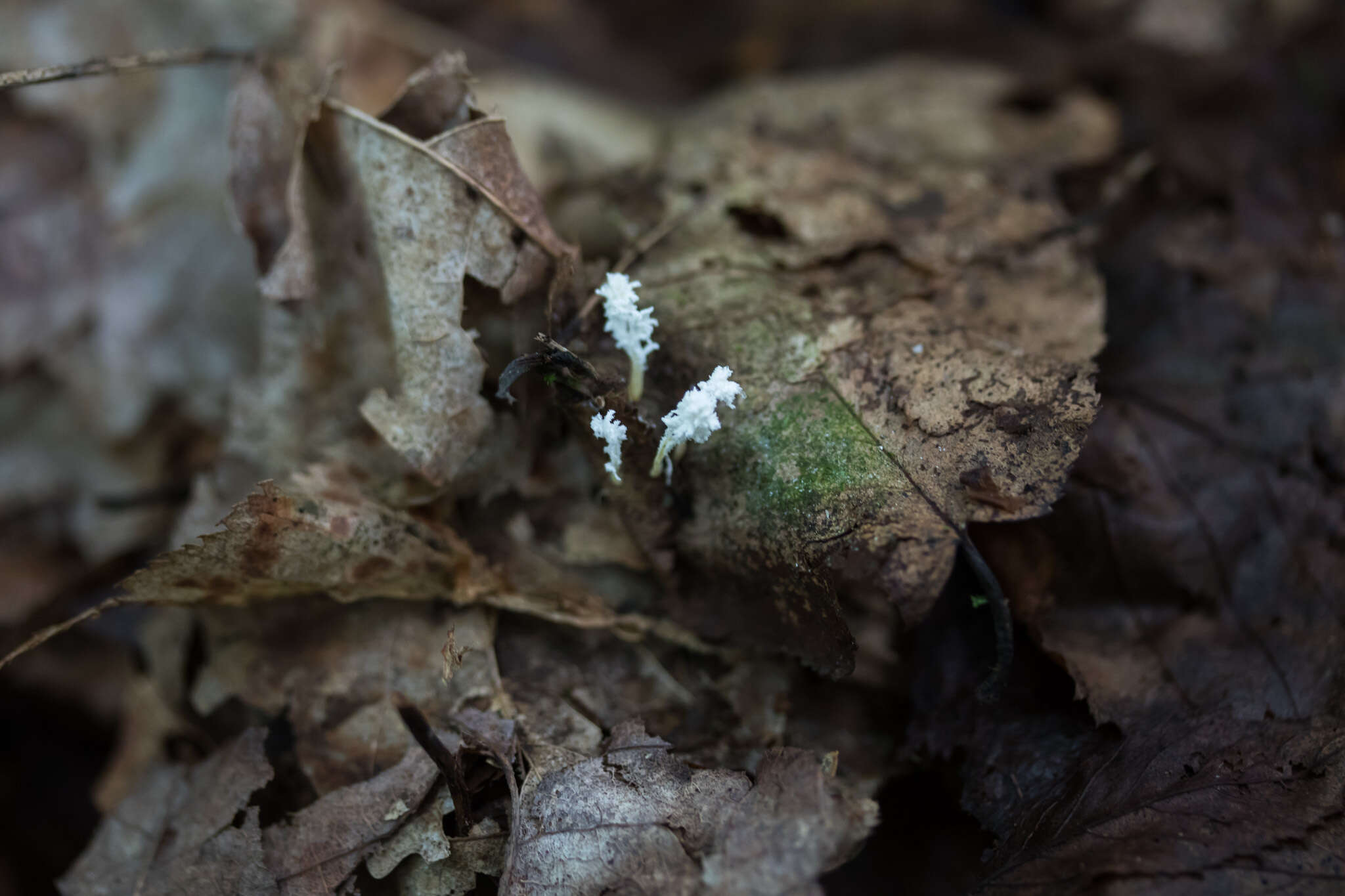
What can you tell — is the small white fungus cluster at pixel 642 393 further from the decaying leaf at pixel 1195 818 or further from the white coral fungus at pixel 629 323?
the decaying leaf at pixel 1195 818

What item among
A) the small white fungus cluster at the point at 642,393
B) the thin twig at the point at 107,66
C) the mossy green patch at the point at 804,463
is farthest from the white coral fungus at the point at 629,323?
the thin twig at the point at 107,66

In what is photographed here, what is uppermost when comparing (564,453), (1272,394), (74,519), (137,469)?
(1272,394)

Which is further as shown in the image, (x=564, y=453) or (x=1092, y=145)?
(x=1092, y=145)

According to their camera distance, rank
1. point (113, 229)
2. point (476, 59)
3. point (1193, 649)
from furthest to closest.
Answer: point (476, 59)
point (113, 229)
point (1193, 649)

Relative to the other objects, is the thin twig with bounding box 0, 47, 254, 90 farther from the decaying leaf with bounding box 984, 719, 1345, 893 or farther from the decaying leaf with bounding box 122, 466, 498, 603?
the decaying leaf with bounding box 984, 719, 1345, 893

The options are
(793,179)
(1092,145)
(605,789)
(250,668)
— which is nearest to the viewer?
(605,789)

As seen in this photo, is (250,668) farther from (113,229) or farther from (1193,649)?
(1193,649)

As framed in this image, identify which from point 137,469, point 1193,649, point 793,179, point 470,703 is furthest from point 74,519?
point 1193,649
